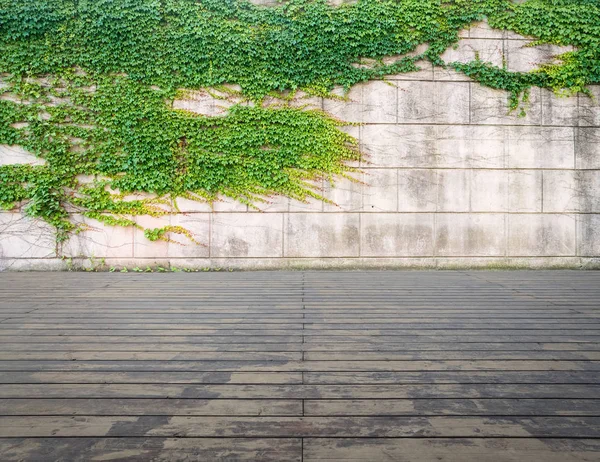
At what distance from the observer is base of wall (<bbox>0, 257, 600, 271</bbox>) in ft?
20.6

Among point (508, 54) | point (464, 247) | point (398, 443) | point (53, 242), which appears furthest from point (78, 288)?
point (508, 54)

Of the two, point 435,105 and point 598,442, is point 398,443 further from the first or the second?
point 435,105

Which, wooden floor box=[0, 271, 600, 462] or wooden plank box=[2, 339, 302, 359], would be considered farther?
wooden plank box=[2, 339, 302, 359]

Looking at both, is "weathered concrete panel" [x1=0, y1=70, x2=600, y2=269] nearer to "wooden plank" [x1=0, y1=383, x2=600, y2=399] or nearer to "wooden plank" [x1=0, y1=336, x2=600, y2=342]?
"wooden plank" [x1=0, y1=336, x2=600, y2=342]

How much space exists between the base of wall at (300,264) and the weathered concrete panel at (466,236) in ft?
0.37

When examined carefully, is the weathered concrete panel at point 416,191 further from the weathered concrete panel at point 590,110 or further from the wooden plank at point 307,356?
the wooden plank at point 307,356

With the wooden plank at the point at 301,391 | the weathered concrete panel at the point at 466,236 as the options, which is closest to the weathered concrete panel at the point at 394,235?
the weathered concrete panel at the point at 466,236

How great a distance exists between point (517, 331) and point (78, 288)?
4.55 metres

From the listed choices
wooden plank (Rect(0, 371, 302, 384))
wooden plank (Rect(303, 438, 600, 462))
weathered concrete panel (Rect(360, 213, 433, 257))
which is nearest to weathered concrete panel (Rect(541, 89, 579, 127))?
weathered concrete panel (Rect(360, 213, 433, 257))

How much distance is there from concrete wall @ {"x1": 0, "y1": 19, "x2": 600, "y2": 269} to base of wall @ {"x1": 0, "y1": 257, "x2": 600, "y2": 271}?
0.02 metres

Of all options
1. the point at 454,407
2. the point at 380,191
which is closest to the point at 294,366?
the point at 454,407

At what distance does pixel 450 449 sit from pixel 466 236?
5.37m

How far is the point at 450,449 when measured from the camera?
1.48 metres

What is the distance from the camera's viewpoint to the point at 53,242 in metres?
6.25
